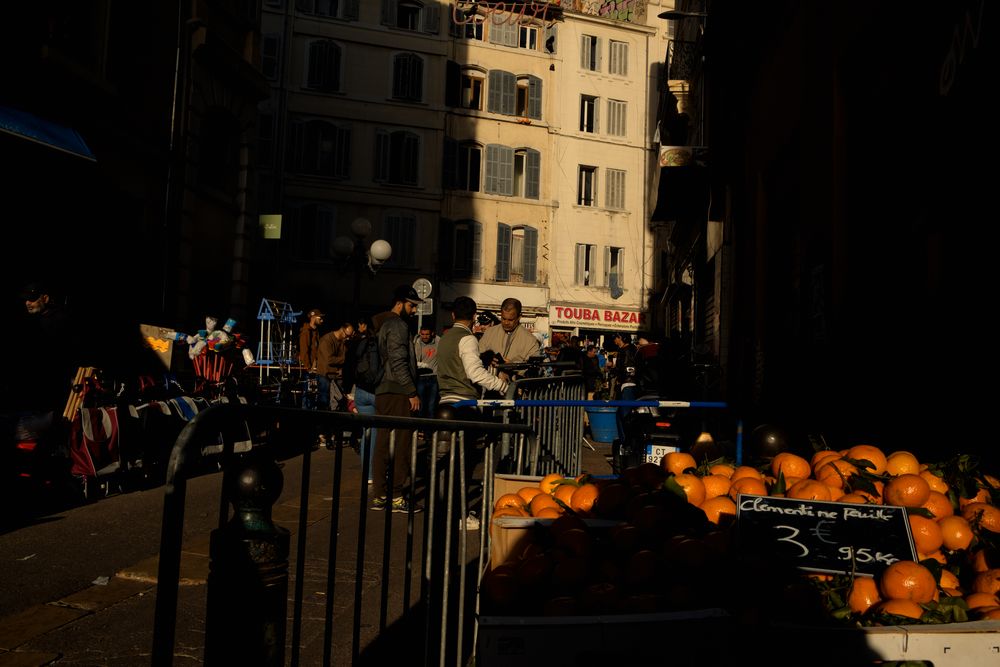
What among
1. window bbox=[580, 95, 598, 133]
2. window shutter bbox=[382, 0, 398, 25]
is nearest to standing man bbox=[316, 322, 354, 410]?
window shutter bbox=[382, 0, 398, 25]

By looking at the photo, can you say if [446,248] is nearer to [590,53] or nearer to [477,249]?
[477,249]

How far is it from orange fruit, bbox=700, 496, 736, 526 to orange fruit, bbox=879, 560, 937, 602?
0.65m

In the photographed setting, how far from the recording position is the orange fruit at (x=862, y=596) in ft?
8.52

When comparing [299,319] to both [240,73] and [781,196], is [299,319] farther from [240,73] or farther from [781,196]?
[781,196]

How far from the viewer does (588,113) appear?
36312 mm

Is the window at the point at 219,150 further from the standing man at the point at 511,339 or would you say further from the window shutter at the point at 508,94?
the window shutter at the point at 508,94

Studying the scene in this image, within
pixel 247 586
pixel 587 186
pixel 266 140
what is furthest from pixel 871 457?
pixel 587 186

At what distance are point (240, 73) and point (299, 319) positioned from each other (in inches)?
456

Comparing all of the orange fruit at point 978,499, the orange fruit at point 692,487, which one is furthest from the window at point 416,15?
the orange fruit at point 978,499

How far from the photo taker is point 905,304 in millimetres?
6008

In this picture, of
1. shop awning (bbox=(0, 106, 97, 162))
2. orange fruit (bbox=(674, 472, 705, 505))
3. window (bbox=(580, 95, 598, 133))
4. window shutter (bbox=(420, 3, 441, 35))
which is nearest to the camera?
orange fruit (bbox=(674, 472, 705, 505))

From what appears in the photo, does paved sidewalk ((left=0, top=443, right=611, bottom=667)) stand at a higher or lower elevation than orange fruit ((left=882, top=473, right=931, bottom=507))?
lower

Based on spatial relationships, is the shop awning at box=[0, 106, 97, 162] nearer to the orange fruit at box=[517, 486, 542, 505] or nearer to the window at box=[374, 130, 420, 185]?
the orange fruit at box=[517, 486, 542, 505]

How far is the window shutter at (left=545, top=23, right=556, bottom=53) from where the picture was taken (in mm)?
35531
